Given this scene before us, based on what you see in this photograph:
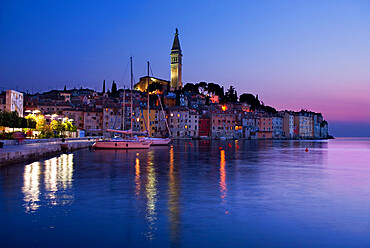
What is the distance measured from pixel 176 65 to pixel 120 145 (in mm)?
131743

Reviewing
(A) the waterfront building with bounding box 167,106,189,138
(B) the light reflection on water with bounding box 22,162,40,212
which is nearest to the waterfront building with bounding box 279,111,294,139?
(A) the waterfront building with bounding box 167,106,189,138

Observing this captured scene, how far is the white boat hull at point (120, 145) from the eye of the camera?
48.5 meters

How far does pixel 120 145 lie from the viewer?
49875 mm

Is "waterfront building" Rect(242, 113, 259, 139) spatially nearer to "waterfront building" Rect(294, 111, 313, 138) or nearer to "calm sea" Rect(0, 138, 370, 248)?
"waterfront building" Rect(294, 111, 313, 138)

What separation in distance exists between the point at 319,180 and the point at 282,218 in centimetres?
1019

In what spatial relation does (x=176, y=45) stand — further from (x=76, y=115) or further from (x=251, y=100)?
(x=76, y=115)

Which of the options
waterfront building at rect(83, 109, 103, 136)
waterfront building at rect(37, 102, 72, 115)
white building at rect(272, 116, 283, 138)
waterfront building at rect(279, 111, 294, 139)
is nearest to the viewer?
waterfront building at rect(37, 102, 72, 115)

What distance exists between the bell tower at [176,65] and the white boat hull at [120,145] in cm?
12643

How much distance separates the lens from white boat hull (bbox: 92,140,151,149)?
48.5 meters

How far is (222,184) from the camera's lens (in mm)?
17438

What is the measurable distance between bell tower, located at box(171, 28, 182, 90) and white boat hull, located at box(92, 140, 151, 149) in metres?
126

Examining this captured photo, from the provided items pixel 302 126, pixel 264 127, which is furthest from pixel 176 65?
pixel 302 126

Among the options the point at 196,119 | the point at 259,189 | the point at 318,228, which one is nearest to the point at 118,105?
the point at 196,119

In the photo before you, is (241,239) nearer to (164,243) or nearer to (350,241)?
(164,243)
